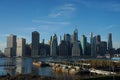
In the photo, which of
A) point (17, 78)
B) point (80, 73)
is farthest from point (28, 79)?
point (80, 73)

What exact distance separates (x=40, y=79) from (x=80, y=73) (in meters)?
37.6

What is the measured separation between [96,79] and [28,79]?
12.4 m

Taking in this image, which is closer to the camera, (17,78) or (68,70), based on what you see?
(17,78)

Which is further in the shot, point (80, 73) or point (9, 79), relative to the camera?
point (80, 73)

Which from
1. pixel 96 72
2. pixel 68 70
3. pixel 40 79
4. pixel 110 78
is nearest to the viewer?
pixel 40 79

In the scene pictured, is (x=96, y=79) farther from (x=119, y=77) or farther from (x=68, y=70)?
(x=68, y=70)

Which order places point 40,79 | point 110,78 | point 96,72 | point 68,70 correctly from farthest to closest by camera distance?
1. point 68,70
2. point 96,72
3. point 110,78
4. point 40,79

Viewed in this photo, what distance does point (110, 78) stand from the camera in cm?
5322

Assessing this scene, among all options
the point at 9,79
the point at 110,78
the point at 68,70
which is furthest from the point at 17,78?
the point at 68,70

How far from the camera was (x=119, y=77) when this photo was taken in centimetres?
5466

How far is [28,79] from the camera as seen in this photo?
49969 millimetres

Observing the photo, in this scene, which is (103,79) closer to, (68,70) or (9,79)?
(9,79)

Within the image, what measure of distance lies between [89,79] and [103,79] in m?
3.48

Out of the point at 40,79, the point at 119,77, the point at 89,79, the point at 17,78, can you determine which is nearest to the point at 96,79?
the point at 89,79
